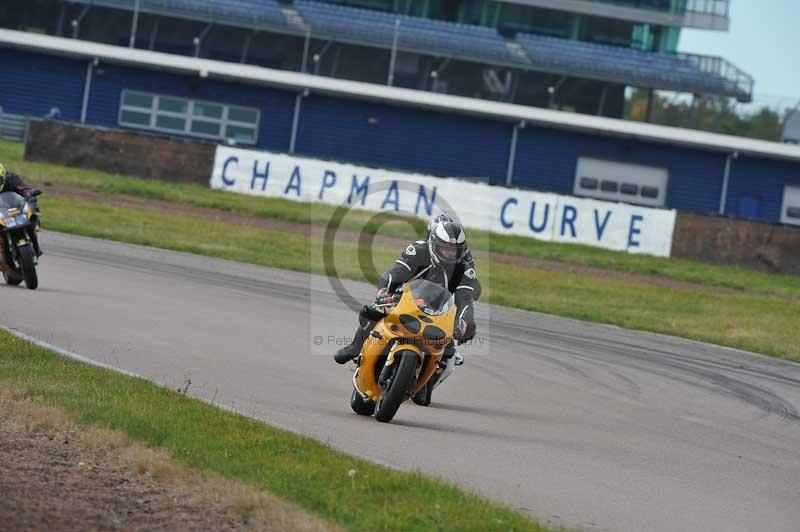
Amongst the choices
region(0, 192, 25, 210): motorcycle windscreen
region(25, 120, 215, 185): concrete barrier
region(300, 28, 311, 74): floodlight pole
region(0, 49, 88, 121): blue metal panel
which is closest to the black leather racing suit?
region(0, 192, 25, 210): motorcycle windscreen

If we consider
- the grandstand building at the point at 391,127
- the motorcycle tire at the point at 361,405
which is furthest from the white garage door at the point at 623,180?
the motorcycle tire at the point at 361,405

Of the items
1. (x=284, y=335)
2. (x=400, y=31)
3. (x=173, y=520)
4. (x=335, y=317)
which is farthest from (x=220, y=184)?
(x=173, y=520)

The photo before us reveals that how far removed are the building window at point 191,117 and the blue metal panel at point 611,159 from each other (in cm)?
962

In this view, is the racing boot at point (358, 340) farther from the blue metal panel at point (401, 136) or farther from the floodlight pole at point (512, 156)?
the floodlight pole at point (512, 156)

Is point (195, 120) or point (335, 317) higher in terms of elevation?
point (195, 120)

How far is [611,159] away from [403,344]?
124ft

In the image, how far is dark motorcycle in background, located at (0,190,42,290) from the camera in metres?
15.1

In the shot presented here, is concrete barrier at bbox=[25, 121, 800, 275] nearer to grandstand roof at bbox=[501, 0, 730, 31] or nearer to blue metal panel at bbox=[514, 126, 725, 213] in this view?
blue metal panel at bbox=[514, 126, 725, 213]

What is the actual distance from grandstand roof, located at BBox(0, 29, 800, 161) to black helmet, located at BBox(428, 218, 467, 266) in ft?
118

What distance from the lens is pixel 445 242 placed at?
33.1 feet

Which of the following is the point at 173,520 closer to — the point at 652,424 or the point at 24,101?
the point at 652,424

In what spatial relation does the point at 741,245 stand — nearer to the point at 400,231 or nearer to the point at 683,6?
the point at 400,231

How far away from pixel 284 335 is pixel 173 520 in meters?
8.39

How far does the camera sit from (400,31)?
52.9m
